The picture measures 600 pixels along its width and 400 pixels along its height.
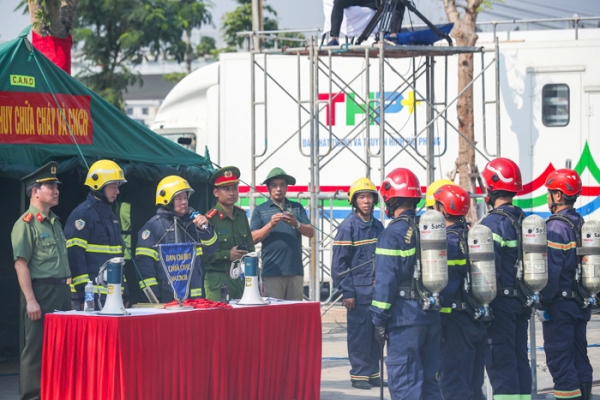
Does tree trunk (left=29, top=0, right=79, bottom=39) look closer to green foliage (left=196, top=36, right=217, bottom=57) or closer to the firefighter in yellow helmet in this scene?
the firefighter in yellow helmet

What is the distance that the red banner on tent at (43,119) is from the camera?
7.11 meters

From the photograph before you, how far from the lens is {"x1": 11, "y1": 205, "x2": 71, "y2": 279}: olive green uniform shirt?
A: 20.0 ft

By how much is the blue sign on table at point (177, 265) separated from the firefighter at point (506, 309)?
2.63 meters

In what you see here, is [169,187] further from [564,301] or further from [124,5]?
[124,5]

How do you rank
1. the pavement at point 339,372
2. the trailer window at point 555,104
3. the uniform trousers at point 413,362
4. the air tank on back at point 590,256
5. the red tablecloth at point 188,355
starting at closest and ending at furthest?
the red tablecloth at point 188,355 < the uniform trousers at point 413,362 < the air tank on back at point 590,256 < the pavement at point 339,372 < the trailer window at point 555,104

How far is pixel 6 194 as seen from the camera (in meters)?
8.54

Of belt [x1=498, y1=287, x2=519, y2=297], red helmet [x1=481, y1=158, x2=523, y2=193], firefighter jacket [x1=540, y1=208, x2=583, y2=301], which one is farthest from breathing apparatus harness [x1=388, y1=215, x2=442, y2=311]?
firefighter jacket [x1=540, y1=208, x2=583, y2=301]

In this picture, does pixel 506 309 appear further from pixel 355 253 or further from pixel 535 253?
pixel 355 253

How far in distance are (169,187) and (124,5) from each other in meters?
17.5

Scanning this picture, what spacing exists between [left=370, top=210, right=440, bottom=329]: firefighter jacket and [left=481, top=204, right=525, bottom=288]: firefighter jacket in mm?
951

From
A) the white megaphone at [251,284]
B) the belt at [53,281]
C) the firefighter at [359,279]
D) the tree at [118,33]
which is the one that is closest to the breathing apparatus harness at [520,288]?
the firefighter at [359,279]

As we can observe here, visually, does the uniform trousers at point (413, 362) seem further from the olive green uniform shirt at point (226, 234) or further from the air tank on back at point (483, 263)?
the olive green uniform shirt at point (226, 234)

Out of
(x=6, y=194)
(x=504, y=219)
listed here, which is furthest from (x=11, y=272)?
(x=504, y=219)

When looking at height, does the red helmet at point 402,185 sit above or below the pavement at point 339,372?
above
